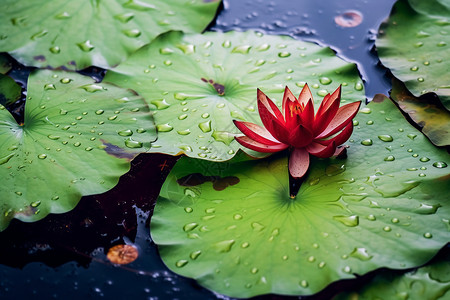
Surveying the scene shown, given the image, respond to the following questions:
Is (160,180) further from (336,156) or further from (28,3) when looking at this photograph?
(28,3)

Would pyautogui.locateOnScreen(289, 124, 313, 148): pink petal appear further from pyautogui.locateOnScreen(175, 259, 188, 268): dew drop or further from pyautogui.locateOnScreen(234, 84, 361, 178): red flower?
pyautogui.locateOnScreen(175, 259, 188, 268): dew drop

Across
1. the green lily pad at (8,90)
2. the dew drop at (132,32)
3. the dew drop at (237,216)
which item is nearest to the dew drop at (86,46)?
the dew drop at (132,32)

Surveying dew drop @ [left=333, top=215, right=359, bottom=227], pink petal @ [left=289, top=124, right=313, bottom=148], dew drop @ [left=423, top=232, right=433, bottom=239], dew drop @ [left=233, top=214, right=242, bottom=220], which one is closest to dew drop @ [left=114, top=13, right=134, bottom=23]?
pink petal @ [left=289, top=124, right=313, bottom=148]

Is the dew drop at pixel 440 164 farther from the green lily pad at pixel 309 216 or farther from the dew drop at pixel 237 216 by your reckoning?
the dew drop at pixel 237 216

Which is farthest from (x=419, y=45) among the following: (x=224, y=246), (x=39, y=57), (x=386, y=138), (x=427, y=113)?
(x=39, y=57)

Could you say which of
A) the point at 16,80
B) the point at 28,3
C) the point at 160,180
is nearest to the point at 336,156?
the point at 160,180
